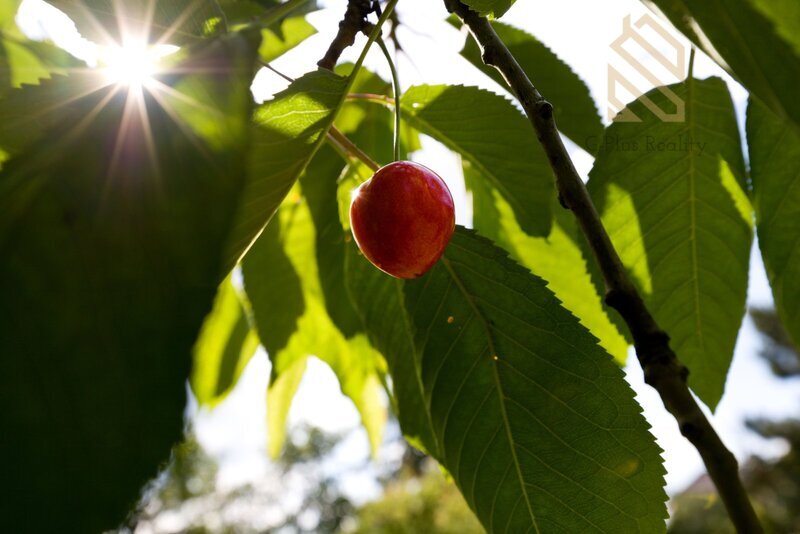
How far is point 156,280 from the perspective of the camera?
33cm

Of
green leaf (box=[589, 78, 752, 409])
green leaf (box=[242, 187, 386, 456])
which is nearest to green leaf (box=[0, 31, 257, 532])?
green leaf (box=[589, 78, 752, 409])

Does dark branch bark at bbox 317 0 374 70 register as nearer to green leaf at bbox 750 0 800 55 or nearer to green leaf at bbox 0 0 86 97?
green leaf at bbox 0 0 86 97

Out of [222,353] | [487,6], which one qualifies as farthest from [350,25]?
[222,353]

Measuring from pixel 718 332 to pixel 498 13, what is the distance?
561 millimetres

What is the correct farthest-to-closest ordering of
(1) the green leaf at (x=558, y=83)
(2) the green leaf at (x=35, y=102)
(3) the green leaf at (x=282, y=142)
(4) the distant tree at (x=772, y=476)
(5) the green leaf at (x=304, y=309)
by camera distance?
1. (4) the distant tree at (x=772, y=476)
2. (5) the green leaf at (x=304, y=309)
3. (1) the green leaf at (x=558, y=83)
4. (3) the green leaf at (x=282, y=142)
5. (2) the green leaf at (x=35, y=102)

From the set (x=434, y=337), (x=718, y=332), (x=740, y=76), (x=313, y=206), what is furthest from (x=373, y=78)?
(x=740, y=76)

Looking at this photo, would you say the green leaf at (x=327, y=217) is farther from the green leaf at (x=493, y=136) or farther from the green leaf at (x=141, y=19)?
the green leaf at (x=141, y=19)

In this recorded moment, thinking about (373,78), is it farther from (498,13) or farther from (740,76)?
(740,76)

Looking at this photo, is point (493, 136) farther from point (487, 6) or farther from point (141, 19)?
point (141, 19)

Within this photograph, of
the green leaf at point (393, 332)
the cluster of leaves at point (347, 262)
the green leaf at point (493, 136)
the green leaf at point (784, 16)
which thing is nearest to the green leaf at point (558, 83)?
the cluster of leaves at point (347, 262)

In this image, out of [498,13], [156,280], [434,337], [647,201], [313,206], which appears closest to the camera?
[156,280]

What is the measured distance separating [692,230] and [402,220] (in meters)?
0.44

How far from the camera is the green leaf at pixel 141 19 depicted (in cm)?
72

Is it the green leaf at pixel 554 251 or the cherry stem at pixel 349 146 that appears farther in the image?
the green leaf at pixel 554 251
